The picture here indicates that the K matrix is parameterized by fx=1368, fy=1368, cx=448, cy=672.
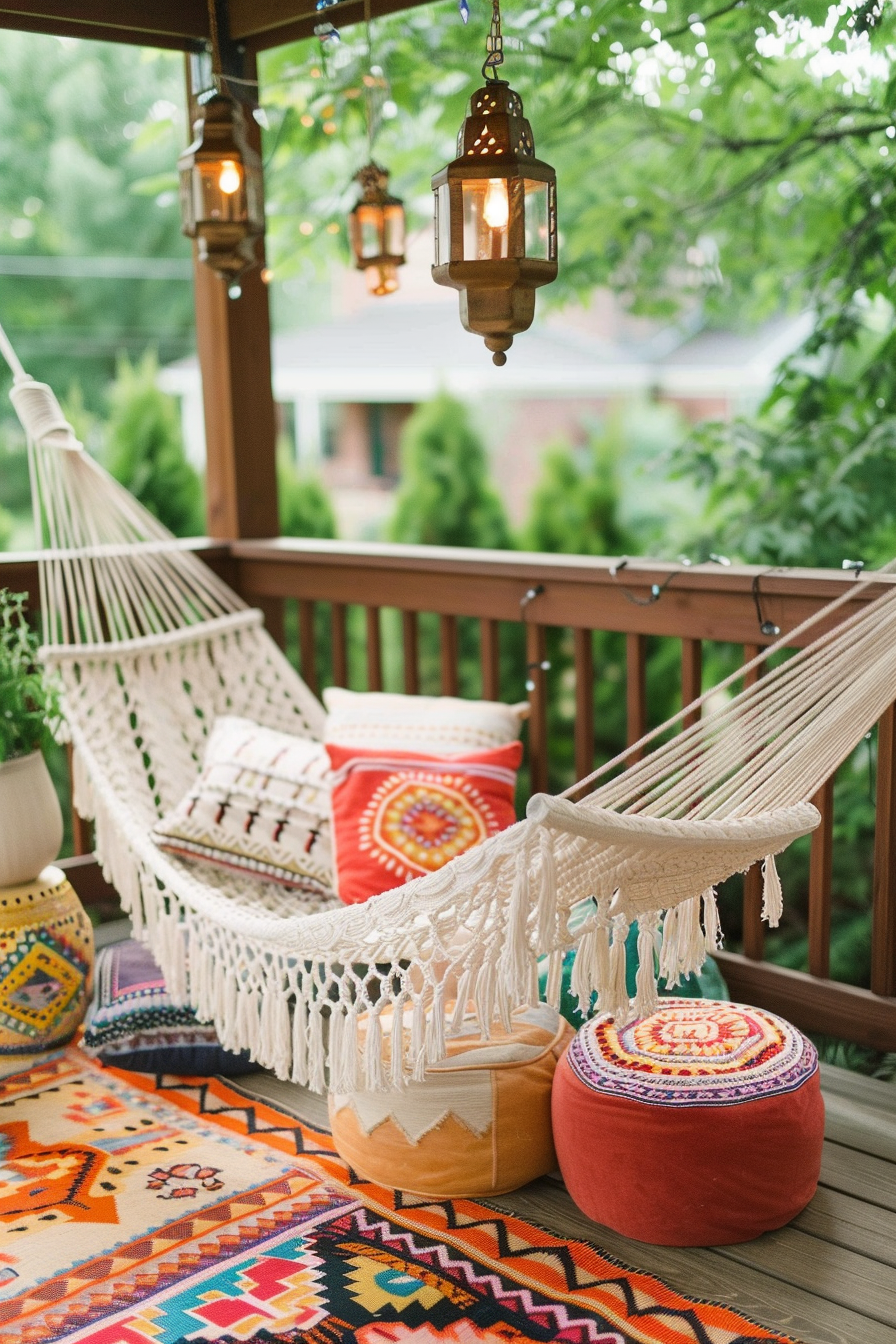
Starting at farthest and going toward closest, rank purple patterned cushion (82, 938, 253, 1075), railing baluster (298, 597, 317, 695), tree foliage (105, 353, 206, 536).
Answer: tree foliage (105, 353, 206, 536) < railing baluster (298, 597, 317, 695) < purple patterned cushion (82, 938, 253, 1075)

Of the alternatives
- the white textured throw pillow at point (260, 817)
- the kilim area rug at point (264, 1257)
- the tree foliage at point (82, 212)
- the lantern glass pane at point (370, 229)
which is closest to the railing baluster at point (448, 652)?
the white textured throw pillow at point (260, 817)

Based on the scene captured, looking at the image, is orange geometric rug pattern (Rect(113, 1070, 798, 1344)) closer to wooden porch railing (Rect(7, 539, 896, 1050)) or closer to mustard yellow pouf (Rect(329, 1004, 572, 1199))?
mustard yellow pouf (Rect(329, 1004, 572, 1199))

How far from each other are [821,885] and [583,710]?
615 mm

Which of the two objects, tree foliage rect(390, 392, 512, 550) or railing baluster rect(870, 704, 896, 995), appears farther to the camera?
tree foliage rect(390, 392, 512, 550)

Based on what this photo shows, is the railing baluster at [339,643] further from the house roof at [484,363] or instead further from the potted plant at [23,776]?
the house roof at [484,363]

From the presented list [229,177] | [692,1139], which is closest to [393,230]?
[229,177]

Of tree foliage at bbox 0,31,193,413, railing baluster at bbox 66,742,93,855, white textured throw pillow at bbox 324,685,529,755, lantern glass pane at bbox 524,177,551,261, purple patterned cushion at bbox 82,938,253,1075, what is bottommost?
purple patterned cushion at bbox 82,938,253,1075

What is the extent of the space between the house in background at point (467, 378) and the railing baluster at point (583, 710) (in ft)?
22.8

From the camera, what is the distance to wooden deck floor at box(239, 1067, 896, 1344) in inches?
71.2

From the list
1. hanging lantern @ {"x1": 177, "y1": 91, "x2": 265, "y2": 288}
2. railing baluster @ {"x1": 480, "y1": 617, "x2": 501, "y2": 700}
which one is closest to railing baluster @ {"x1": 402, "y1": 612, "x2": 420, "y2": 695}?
railing baluster @ {"x1": 480, "y1": 617, "x2": 501, "y2": 700}

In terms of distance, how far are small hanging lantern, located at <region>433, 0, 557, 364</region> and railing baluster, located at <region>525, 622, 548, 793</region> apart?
1286 millimetres

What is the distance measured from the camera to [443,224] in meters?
1.62

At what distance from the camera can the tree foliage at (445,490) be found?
5.41m

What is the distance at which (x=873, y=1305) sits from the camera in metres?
1.83
